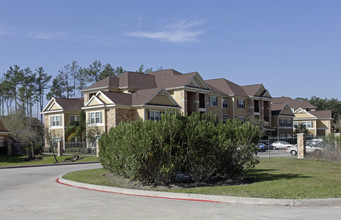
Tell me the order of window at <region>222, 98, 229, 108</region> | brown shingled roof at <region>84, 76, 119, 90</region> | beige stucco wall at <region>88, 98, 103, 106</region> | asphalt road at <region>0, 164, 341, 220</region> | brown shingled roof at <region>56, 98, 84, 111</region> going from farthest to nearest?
window at <region>222, 98, 229, 108</region>, brown shingled roof at <region>56, 98, 84, 111</region>, brown shingled roof at <region>84, 76, 119, 90</region>, beige stucco wall at <region>88, 98, 103, 106</region>, asphalt road at <region>0, 164, 341, 220</region>

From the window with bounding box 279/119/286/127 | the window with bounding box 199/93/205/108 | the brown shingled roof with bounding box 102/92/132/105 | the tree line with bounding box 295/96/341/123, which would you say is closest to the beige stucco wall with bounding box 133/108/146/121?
the brown shingled roof with bounding box 102/92/132/105

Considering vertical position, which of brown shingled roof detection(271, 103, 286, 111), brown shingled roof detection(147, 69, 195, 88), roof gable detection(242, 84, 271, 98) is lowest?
brown shingled roof detection(271, 103, 286, 111)

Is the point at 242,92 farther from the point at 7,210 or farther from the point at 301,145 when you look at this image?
the point at 7,210

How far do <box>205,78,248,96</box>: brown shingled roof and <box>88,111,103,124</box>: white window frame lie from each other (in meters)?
21.2

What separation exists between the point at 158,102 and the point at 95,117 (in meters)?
8.03

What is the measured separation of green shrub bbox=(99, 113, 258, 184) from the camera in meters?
15.5

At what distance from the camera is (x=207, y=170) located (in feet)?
53.0

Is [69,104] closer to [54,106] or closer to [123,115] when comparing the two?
[54,106]

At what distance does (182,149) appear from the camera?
1570cm

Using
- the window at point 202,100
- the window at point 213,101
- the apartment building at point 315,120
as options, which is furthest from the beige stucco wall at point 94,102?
the apartment building at point 315,120

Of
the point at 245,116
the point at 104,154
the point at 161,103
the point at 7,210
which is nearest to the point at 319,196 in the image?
the point at 7,210

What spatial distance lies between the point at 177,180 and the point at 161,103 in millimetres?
33442

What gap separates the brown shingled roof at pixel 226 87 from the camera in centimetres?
6253

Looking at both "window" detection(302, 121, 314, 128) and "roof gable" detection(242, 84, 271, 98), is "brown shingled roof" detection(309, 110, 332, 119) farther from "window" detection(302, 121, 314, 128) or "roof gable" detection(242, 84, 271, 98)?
"roof gable" detection(242, 84, 271, 98)
